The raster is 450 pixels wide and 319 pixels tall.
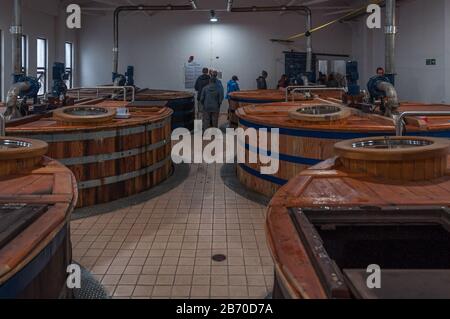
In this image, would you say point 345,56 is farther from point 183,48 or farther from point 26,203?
point 26,203

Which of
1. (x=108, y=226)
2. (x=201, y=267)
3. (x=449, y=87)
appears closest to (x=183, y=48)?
(x=449, y=87)

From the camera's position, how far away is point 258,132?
552 cm

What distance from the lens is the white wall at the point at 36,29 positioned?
35.0 ft

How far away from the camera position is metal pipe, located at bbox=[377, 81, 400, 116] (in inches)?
195

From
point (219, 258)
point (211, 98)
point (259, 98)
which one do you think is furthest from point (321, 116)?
point (211, 98)

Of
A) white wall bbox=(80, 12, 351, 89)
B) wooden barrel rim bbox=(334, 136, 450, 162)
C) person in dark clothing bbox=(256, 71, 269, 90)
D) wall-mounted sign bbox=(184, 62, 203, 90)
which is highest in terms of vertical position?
white wall bbox=(80, 12, 351, 89)

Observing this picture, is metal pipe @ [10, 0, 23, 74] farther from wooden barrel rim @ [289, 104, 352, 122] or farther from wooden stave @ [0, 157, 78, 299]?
wooden stave @ [0, 157, 78, 299]

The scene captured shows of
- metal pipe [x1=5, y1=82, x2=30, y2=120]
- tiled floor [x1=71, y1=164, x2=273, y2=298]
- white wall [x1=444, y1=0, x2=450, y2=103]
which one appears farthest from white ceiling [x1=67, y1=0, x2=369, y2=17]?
tiled floor [x1=71, y1=164, x2=273, y2=298]

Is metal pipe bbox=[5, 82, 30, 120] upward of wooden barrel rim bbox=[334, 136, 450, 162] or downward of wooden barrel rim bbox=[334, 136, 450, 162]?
upward

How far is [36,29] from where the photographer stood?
41.2 feet

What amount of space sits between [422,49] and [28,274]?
11.4 m

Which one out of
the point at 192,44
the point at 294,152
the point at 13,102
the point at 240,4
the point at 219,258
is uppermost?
the point at 240,4

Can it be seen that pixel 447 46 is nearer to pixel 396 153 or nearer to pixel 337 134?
pixel 337 134

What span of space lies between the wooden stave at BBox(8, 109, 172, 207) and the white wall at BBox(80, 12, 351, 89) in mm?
10632
